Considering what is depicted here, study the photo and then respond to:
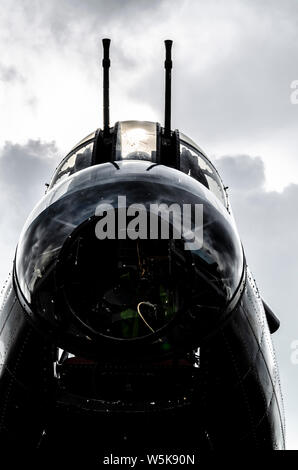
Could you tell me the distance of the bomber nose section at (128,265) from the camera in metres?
7.87

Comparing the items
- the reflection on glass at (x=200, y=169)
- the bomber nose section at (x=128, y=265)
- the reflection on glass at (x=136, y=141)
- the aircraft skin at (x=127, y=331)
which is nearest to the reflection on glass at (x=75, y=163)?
the reflection on glass at (x=136, y=141)

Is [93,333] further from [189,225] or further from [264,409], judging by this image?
[264,409]

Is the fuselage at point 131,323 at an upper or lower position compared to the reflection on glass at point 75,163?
lower

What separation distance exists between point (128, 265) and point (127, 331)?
816 mm

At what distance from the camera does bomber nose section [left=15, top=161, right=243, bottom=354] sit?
787cm

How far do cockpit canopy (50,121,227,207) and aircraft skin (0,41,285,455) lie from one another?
1508mm

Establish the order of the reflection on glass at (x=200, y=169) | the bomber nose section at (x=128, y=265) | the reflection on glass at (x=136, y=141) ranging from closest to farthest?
1. the bomber nose section at (x=128, y=265)
2. the reflection on glass at (x=136, y=141)
3. the reflection on glass at (x=200, y=169)

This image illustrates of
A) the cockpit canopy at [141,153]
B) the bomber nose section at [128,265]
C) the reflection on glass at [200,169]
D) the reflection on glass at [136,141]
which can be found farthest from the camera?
the reflection on glass at [200,169]

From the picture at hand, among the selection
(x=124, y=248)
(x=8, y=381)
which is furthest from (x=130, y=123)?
(x=8, y=381)

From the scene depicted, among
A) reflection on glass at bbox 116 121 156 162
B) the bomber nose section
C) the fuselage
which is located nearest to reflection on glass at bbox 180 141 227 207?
reflection on glass at bbox 116 121 156 162

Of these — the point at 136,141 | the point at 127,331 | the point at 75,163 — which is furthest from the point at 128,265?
the point at 75,163

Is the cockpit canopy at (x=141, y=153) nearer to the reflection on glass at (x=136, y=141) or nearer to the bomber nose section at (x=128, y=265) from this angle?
the reflection on glass at (x=136, y=141)

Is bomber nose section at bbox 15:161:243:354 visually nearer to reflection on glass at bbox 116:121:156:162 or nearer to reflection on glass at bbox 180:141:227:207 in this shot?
reflection on glass at bbox 116:121:156:162

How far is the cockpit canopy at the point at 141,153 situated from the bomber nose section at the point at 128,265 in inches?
79.2
